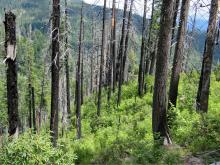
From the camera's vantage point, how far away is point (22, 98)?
63.6 meters

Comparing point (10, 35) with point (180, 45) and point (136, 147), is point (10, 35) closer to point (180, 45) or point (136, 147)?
point (136, 147)

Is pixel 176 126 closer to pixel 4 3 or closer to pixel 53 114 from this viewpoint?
pixel 53 114

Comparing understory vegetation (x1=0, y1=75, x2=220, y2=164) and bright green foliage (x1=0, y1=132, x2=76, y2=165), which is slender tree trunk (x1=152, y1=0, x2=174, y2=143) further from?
bright green foliage (x1=0, y1=132, x2=76, y2=165)

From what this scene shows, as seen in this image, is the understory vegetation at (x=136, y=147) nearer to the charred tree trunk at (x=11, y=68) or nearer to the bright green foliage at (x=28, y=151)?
the bright green foliage at (x=28, y=151)

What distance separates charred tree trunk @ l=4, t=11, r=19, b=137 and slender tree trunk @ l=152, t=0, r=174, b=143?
4458 mm

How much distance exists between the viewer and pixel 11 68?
11711 mm

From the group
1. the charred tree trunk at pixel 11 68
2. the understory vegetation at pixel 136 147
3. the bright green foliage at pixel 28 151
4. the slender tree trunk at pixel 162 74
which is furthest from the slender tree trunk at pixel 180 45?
the bright green foliage at pixel 28 151

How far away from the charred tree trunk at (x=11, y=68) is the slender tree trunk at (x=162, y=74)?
14.6 ft

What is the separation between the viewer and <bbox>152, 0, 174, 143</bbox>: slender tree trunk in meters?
10.8

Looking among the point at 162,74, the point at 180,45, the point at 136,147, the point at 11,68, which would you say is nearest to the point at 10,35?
the point at 11,68

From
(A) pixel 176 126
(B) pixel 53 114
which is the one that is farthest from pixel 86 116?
(A) pixel 176 126

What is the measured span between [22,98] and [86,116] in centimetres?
3486

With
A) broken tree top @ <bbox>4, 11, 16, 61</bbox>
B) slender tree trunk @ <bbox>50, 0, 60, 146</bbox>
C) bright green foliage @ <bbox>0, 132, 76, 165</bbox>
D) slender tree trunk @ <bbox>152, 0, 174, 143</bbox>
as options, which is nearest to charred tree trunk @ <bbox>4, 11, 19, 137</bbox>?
broken tree top @ <bbox>4, 11, 16, 61</bbox>

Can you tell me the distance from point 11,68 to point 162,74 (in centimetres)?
475
